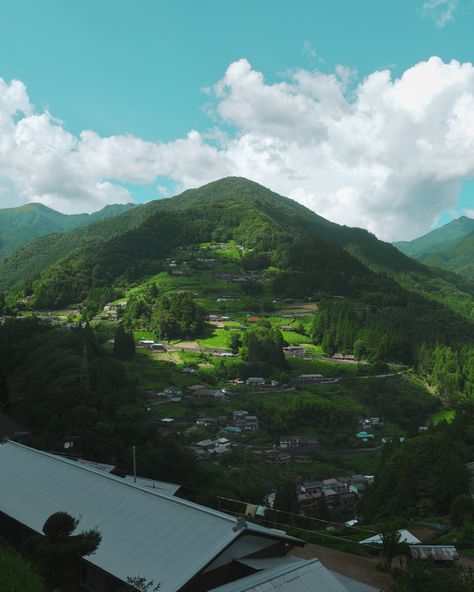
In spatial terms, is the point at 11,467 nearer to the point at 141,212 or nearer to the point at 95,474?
the point at 95,474

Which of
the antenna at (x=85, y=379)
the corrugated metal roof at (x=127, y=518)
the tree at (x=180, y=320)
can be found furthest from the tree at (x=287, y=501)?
the tree at (x=180, y=320)

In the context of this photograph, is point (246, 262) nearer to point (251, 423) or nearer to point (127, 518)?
point (251, 423)

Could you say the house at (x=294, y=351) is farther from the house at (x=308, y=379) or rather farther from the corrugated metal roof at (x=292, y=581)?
the corrugated metal roof at (x=292, y=581)

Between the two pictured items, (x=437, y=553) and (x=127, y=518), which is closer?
(x=127, y=518)

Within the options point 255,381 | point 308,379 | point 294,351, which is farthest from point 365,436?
point 294,351

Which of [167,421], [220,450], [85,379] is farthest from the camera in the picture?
[167,421]
